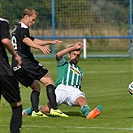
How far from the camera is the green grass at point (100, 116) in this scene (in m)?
10.2

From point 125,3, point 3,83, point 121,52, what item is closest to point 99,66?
point 121,52

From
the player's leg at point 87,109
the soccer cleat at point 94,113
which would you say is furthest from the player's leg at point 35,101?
the soccer cleat at point 94,113

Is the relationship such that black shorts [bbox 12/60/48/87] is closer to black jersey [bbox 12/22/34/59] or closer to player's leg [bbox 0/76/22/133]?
black jersey [bbox 12/22/34/59]

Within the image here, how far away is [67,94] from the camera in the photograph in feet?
39.3

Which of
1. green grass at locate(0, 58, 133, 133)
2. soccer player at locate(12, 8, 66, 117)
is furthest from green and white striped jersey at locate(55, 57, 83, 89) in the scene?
green grass at locate(0, 58, 133, 133)

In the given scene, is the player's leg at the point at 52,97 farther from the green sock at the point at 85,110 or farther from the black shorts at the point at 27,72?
the green sock at the point at 85,110

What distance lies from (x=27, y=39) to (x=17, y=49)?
16.6 inches

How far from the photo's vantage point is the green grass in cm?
1025

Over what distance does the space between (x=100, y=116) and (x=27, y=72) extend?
1562 mm

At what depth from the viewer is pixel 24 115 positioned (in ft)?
39.7

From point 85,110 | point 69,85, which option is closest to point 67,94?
point 69,85

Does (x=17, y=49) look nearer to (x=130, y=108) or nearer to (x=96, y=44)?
(x=130, y=108)

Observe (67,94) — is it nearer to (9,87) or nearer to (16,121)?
(16,121)

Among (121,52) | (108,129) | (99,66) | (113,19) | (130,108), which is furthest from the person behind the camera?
(113,19)
